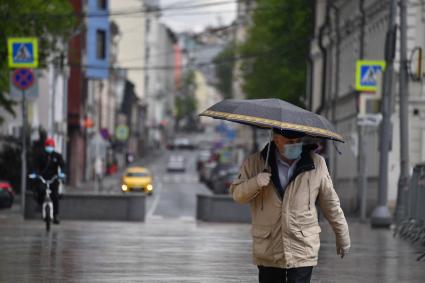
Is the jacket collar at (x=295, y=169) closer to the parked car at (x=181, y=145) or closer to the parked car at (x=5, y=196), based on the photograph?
the parked car at (x=5, y=196)

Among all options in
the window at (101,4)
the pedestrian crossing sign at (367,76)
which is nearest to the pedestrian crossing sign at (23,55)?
the pedestrian crossing sign at (367,76)

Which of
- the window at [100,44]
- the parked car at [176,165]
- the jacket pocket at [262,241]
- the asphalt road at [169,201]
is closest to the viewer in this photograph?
the jacket pocket at [262,241]

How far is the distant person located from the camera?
32.0ft

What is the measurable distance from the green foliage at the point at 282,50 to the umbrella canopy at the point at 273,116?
208 ft

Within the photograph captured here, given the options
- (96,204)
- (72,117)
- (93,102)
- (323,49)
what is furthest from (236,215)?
(93,102)

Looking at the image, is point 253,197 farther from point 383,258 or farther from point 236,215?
point 236,215

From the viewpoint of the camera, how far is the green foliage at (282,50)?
250 feet

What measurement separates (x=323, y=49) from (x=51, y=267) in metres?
52.2

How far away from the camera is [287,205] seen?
32.3 feet

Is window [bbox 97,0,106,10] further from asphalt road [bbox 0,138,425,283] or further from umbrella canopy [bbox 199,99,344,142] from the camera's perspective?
umbrella canopy [bbox 199,99,344,142]

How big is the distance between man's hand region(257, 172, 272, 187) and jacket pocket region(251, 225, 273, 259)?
0.33 meters

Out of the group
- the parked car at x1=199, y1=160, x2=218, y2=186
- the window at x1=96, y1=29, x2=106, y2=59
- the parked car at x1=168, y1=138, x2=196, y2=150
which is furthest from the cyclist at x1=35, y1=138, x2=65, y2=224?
the parked car at x1=168, y1=138, x2=196, y2=150

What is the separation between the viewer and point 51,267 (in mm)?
17500

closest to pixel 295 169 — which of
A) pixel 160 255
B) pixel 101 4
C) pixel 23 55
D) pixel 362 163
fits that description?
pixel 160 255
